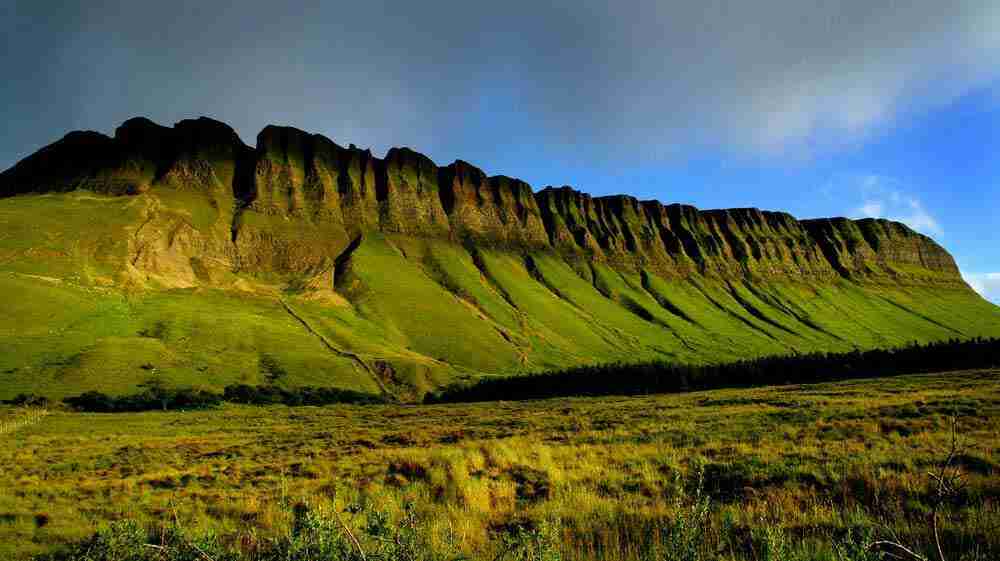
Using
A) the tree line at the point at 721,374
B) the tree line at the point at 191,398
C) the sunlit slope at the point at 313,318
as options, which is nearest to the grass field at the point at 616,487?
the tree line at the point at 191,398

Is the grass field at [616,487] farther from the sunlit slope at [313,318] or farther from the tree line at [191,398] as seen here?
the sunlit slope at [313,318]

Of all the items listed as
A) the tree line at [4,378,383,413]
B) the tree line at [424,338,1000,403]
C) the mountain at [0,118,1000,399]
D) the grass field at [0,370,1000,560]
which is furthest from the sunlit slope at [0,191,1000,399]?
the grass field at [0,370,1000,560]

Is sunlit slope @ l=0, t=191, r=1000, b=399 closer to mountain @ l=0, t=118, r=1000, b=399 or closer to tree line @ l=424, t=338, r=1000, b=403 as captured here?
mountain @ l=0, t=118, r=1000, b=399

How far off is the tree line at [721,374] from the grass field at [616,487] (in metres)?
53.2

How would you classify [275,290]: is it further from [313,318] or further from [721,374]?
[721,374]

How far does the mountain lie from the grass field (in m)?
63.5

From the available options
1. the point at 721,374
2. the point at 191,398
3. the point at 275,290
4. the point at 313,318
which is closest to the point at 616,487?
the point at 191,398

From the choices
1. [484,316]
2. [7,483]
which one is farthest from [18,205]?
[7,483]

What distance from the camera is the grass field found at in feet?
27.6

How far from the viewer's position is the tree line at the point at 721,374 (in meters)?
78.5

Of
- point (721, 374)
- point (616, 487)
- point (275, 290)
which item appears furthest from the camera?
point (275, 290)

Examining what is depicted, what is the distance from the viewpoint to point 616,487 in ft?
41.9

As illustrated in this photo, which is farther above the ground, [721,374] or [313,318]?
[313,318]

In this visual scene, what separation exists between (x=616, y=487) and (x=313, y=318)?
115453 mm
